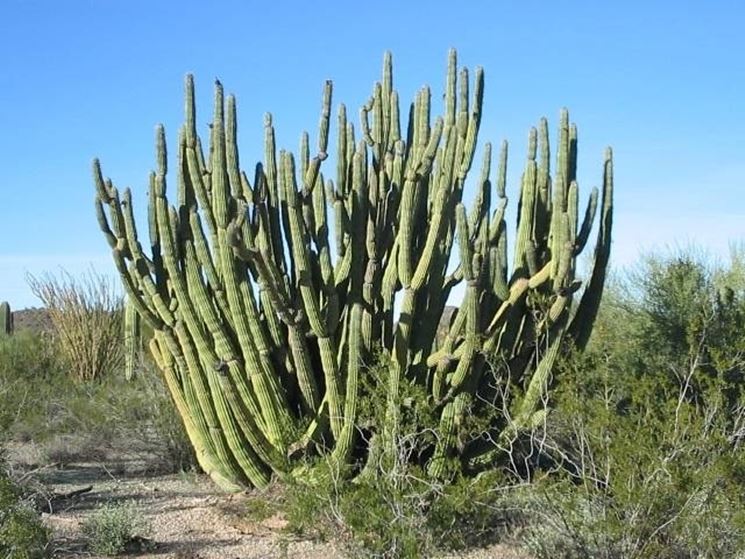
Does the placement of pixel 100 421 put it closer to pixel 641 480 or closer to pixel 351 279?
pixel 351 279

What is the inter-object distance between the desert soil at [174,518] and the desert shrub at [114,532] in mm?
60

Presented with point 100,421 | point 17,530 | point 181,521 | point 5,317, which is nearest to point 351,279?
point 181,521

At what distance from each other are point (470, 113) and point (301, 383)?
2.68 meters

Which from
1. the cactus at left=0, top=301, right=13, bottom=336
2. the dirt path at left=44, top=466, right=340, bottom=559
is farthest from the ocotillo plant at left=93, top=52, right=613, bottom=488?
the cactus at left=0, top=301, right=13, bottom=336

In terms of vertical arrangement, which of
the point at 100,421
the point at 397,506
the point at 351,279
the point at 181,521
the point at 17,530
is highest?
the point at 351,279

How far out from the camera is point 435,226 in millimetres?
8414

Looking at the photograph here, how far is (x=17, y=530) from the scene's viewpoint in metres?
6.73

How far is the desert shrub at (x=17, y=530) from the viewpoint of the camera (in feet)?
22.1

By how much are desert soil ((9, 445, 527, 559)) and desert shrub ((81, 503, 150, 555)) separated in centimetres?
6

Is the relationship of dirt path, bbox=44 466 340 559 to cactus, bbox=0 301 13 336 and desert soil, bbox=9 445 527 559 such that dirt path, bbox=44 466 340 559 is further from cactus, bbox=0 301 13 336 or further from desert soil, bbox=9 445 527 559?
cactus, bbox=0 301 13 336

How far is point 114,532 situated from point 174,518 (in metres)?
1.22

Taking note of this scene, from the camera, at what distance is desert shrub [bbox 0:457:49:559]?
6723 millimetres

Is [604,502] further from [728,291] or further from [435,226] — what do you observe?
[728,291]

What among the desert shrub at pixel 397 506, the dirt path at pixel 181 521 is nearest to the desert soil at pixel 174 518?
the dirt path at pixel 181 521
